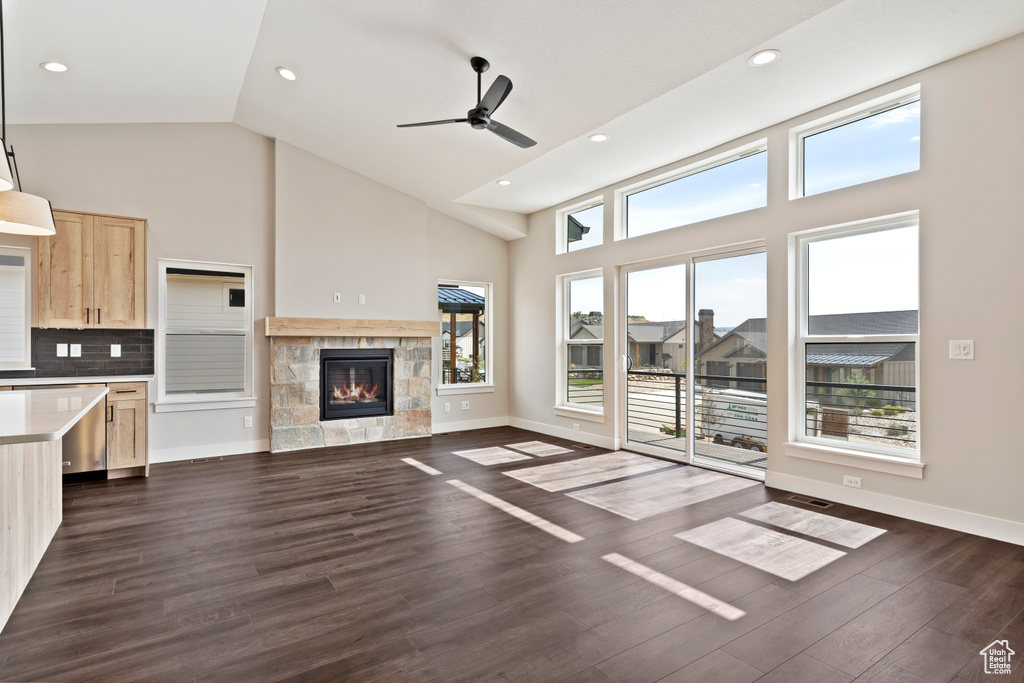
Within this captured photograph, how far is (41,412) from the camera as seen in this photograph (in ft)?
7.67

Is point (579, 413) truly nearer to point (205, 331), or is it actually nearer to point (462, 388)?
point (462, 388)

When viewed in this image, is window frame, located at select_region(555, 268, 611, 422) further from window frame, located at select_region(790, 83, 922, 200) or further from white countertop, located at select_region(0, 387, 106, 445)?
white countertop, located at select_region(0, 387, 106, 445)

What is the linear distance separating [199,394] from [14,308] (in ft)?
5.59

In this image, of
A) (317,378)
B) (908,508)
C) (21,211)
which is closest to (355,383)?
(317,378)

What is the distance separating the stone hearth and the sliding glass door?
8.59 ft

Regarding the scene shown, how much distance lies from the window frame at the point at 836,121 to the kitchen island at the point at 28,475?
4.88m

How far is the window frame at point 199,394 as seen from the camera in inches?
214

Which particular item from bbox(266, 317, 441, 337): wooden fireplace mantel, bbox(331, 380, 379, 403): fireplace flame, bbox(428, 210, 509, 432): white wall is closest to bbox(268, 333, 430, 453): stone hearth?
bbox(266, 317, 441, 337): wooden fireplace mantel

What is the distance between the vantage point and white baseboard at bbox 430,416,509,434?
7086mm

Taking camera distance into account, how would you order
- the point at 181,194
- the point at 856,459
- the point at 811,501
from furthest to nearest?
the point at 181,194 → the point at 811,501 → the point at 856,459

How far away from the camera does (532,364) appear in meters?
7.21

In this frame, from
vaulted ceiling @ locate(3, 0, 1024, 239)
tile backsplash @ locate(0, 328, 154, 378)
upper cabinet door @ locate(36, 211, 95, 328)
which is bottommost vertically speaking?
tile backsplash @ locate(0, 328, 154, 378)

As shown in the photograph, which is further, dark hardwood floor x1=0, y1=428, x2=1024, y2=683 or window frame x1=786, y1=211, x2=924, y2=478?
window frame x1=786, y1=211, x2=924, y2=478

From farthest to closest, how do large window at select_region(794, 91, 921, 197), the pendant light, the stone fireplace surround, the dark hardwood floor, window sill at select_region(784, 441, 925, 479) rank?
the stone fireplace surround < large window at select_region(794, 91, 921, 197) < window sill at select_region(784, 441, 925, 479) < the pendant light < the dark hardwood floor
